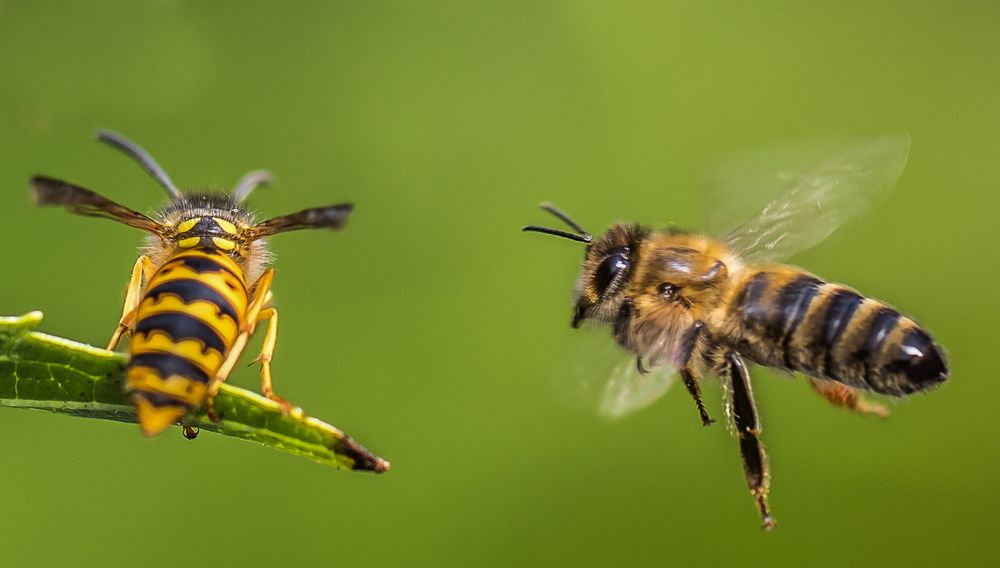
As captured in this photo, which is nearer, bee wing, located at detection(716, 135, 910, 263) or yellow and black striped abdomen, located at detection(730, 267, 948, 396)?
yellow and black striped abdomen, located at detection(730, 267, 948, 396)

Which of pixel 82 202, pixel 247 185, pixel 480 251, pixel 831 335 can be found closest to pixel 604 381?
pixel 831 335

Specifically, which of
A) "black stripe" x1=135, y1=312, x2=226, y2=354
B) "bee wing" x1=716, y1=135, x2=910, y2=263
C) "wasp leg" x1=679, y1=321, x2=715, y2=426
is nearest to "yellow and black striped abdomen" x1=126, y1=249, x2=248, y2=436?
"black stripe" x1=135, y1=312, x2=226, y2=354

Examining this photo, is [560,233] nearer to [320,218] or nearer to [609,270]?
[609,270]

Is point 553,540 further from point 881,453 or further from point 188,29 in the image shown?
point 188,29

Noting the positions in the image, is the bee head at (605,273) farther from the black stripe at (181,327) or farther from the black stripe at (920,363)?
the black stripe at (181,327)

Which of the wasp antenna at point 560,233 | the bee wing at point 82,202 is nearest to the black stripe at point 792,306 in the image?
the wasp antenna at point 560,233

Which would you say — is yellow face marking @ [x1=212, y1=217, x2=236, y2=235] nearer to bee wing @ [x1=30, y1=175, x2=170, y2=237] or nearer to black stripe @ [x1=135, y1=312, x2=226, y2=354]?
bee wing @ [x1=30, y1=175, x2=170, y2=237]
